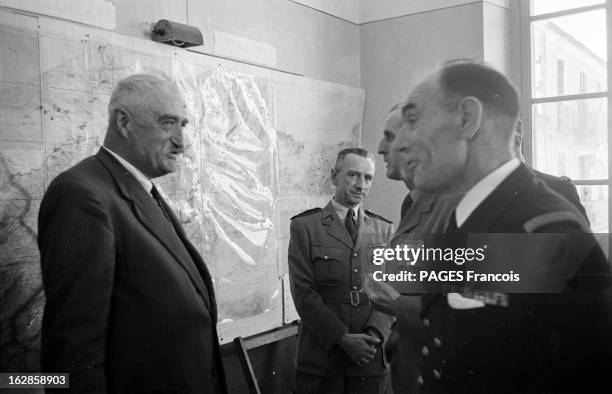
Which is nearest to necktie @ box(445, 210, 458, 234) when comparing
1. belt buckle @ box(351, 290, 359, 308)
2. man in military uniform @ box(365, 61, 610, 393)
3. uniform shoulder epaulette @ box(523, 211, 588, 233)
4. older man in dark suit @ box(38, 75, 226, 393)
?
man in military uniform @ box(365, 61, 610, 393)

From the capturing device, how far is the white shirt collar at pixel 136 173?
1.06 meters

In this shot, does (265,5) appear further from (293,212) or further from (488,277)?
(488,277)

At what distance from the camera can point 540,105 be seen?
89cm

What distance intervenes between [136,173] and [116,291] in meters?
0.22

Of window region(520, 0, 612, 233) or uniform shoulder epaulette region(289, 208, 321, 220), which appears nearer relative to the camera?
window region(520, 0, 612, 233)

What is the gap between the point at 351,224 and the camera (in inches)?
40.4

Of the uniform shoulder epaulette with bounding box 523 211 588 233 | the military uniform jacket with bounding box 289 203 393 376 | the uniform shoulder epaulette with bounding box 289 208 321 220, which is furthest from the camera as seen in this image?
the uniform shoulder epaulette with bounding box 289 208 321 220

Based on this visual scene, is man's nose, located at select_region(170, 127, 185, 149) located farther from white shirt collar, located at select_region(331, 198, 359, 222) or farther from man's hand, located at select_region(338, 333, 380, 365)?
man's hand, located at select_region(338, 333, 380, 365)

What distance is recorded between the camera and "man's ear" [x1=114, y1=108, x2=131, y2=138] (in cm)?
107

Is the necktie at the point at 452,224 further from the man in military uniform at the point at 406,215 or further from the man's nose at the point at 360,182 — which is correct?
the man's nose at the point at 360,182

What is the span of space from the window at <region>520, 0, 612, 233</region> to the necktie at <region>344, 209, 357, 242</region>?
1.00 ft

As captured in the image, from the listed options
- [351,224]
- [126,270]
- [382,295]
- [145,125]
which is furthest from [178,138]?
[382,295]

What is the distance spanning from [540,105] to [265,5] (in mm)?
547

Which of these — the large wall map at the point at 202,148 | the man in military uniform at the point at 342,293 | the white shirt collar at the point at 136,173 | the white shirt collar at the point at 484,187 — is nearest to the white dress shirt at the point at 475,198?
the white shirt collar at the point at 484,187
